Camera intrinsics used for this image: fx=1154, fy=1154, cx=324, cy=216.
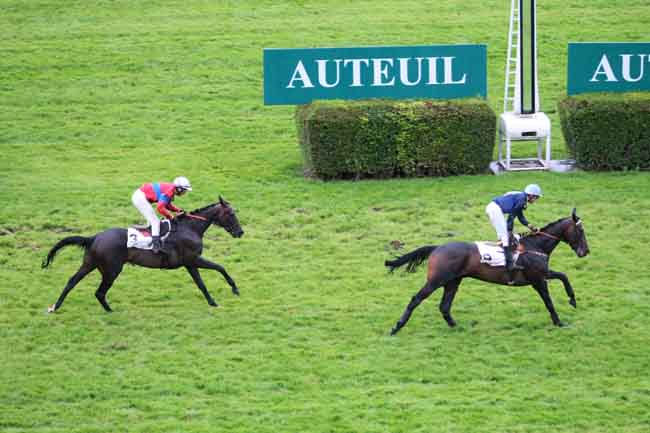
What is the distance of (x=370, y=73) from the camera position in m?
20.6

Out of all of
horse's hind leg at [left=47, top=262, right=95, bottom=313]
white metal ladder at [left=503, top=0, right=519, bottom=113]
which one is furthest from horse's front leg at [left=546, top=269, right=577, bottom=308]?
white metal ladder at [left=503, top=0, right=519, bottom=113]

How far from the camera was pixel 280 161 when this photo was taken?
21547 millimetres

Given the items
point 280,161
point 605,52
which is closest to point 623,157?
point 605,52

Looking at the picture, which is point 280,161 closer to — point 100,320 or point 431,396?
point 100,320

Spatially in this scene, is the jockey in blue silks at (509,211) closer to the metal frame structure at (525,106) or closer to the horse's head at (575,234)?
the horse's head at (575,234)

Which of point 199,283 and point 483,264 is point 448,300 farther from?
point 199,283

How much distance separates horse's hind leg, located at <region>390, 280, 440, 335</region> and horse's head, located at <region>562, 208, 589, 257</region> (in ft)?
5.76

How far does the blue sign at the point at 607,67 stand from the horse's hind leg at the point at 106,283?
979cm

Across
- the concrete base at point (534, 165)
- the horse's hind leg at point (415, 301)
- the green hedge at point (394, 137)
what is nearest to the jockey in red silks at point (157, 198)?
the horse's hind leg at point (415, 301)

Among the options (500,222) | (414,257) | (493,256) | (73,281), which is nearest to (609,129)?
(500,222)

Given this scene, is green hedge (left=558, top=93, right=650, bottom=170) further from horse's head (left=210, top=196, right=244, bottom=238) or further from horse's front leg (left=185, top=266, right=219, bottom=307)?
horse's front leg (left=185, top=266, right=219, bottom=307)

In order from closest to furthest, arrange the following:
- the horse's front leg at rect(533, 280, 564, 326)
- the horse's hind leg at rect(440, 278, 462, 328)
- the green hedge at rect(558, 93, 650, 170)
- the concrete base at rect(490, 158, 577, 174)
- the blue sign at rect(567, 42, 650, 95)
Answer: the horse's front leg at rect(533, 280, 564, 326)
the horse's hind leg at rect(440, 278, 462, 328)
the green hedge at rect(558, 93, 650, 170)
the concrete base at rect(490, 158, 577, 174)
the blue sign at rect(567, 42, 650, 95)

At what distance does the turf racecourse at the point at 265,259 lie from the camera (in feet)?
41.0

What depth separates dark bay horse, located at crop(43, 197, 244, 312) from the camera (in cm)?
1464
